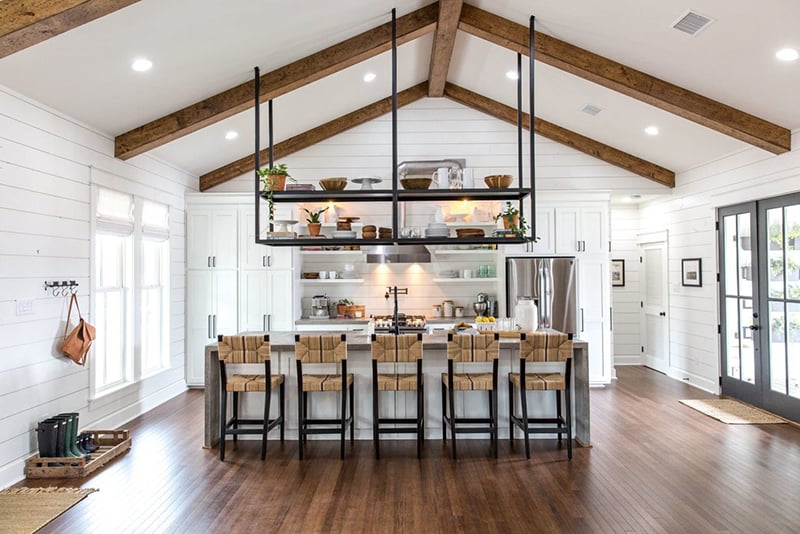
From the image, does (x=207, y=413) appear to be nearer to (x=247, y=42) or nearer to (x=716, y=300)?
(x=247, y=42)

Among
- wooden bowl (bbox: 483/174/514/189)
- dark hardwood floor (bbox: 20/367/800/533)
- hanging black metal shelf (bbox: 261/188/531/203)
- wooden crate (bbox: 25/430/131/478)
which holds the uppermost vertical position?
wooden bowl (bbox: 483/174/514/189)

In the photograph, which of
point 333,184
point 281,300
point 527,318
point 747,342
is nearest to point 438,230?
point 333,184

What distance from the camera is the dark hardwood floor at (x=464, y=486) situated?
325 centimetres

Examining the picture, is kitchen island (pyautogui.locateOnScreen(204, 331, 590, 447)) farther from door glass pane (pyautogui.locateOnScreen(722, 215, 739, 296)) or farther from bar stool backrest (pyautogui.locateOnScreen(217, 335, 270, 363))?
door glass pane (pyautogui.locateOnScreen(722, 215, 739, 296))

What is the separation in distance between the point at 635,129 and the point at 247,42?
4721 mm

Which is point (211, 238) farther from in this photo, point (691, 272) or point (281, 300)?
point (691, 272)

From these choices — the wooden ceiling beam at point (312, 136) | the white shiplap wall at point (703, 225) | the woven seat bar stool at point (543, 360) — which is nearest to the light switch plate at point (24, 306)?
the wooden ceiling beam at point (312, 136)

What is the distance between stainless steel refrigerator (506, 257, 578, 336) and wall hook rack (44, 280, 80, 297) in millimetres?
4996

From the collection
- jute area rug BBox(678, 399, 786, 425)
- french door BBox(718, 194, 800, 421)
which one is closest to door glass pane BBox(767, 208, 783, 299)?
french door BBox(718, 194, 800, 421)

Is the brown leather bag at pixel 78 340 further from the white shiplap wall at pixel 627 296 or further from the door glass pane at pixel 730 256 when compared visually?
the white shiplap wall at pixel 627 296

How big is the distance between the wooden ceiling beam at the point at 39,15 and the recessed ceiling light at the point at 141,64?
1021 mm

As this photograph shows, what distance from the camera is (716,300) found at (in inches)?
260

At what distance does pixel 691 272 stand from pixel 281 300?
221 inches

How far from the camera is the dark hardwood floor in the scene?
3248mm
